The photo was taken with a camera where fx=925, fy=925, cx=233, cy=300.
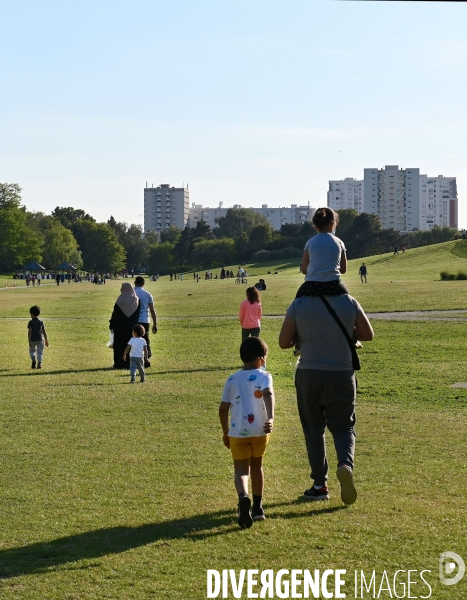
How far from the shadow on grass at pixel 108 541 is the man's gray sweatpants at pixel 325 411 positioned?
0.43 m

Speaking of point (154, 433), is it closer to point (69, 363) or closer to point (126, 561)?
point (126, 561)

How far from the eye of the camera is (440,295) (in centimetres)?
4838

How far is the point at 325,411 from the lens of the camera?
7.49m

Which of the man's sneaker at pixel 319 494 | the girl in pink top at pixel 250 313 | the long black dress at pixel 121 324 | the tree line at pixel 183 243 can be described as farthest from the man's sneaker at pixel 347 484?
the tree line at pixel 183 243

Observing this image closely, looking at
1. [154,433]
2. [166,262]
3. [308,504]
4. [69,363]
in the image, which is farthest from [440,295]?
[166,262]

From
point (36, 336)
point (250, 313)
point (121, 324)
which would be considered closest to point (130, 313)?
point (121, 324)

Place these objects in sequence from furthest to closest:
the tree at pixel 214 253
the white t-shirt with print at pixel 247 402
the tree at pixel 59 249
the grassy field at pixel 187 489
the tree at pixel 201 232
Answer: the tree at pixel 201 232 < the tree at pixel 59 249 < the tree at pixel 214 253 < the white t-shirt with print at pixel 247 402 < the grassy field at pixel 187 489

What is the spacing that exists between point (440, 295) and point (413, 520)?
42632 mm

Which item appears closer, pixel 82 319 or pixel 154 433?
pixel 154 433

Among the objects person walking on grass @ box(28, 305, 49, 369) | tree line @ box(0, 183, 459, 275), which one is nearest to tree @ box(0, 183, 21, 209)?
tree line @ box(0, 183, 459, 275)

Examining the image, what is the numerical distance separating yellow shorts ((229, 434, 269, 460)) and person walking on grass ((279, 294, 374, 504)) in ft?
2.06

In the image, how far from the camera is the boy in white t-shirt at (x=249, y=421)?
6.91m

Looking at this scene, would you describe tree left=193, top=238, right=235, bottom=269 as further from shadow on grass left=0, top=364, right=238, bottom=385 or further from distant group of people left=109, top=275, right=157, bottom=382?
distant group of people left=109, top=275, right=157, bottom=382

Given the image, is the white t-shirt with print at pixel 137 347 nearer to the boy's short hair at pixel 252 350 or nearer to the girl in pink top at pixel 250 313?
the girl in pink top at pixel 250 313
